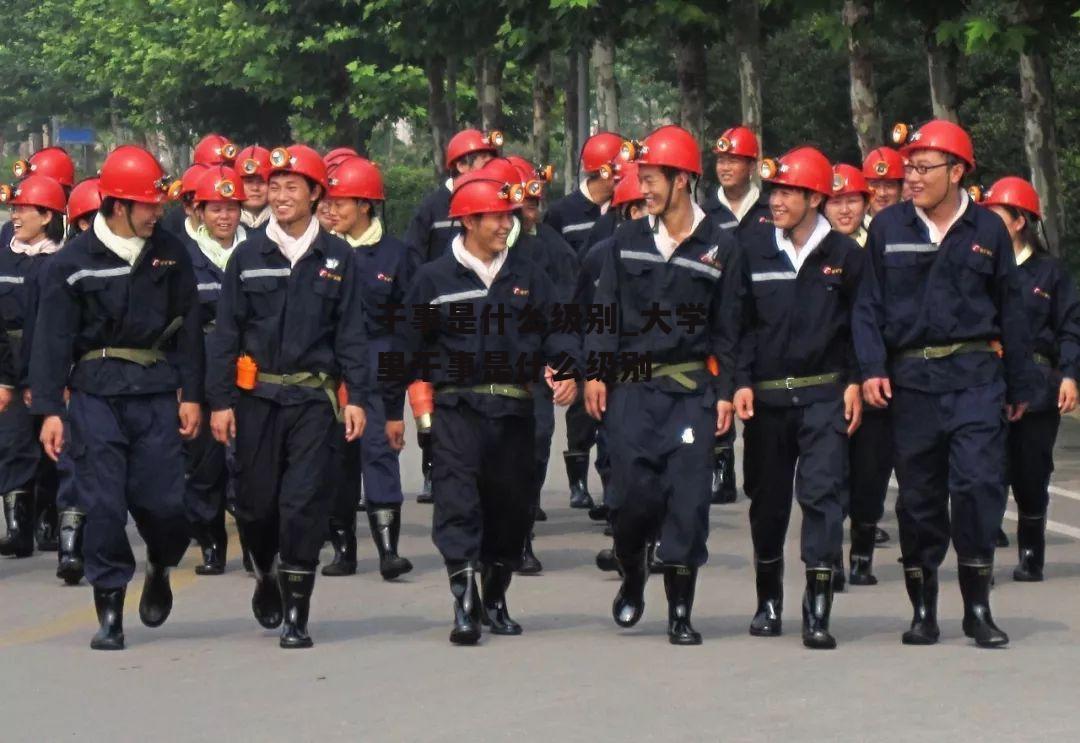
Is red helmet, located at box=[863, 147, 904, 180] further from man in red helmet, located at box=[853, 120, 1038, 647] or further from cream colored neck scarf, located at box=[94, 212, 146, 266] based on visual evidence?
cream colored neck scarf, located at box=[94, 212, 146, 266]

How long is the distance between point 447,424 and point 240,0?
41.6 metres

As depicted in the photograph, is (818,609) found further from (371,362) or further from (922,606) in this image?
(371,362)

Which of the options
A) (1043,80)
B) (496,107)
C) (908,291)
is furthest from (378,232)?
(496,107)

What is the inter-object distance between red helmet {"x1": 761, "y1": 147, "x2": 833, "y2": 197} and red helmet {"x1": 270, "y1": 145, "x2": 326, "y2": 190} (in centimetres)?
176

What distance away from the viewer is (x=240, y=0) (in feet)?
165

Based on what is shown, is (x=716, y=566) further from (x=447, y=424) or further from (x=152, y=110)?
(x=152, y=110)

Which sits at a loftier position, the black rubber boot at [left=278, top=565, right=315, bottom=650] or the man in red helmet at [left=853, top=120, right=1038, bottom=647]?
the man in red helmet at [left=853, top=120, right=1038, bottom=647]

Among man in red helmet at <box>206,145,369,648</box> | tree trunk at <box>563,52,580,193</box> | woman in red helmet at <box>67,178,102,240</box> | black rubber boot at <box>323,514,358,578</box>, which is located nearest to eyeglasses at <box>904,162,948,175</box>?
man in red helmet at <box>206,145,369,648</box>

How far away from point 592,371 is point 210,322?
3.43 metres

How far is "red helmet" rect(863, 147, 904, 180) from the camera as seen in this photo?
13.6 metres

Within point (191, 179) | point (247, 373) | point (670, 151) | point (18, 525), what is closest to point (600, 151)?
point (191, 179)

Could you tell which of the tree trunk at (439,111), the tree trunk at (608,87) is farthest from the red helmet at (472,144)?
the tree trunk at (439,111)

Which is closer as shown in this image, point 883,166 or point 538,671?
point 538,671

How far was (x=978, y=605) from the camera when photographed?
9.58 metres
